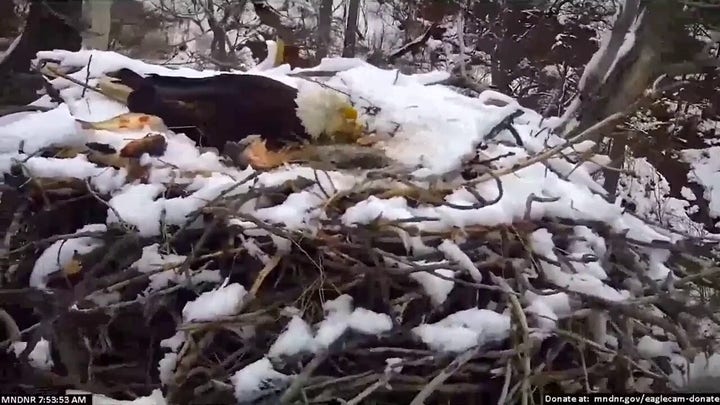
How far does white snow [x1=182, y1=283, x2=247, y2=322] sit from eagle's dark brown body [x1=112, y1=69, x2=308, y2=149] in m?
0.22

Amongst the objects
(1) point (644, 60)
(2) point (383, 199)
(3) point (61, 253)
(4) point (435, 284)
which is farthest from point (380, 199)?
(1) point (644, 60)

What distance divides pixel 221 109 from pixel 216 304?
0.93 ft

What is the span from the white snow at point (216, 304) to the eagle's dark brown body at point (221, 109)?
22 cm

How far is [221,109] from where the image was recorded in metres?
0.90

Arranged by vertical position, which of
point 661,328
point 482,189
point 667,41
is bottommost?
point 661,328

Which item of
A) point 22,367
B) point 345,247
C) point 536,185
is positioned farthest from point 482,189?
point 22,367

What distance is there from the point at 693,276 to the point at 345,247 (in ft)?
1.25

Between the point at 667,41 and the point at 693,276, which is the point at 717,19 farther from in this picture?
the point at 693,276

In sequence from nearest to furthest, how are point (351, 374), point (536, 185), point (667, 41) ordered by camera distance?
point (351, 374)
point (536, 185)
point (667, 41)

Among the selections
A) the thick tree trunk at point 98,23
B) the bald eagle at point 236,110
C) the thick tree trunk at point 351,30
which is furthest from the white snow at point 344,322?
the thick tree trunk at point 98,23

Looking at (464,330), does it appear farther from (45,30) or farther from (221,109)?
(45,30)

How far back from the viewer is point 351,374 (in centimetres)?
72

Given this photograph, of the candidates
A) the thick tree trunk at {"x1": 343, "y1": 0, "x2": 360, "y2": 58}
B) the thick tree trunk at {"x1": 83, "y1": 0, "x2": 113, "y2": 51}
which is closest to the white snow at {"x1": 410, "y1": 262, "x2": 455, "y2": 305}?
the thick tree trunk at {"x1": 343, "y1": 0, "x2": 360, "y2": 58}

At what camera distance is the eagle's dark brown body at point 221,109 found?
2.93 feet
